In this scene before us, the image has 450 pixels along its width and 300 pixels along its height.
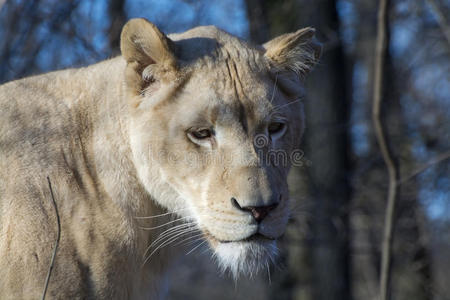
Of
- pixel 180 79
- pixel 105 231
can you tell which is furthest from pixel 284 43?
pixel 105 231

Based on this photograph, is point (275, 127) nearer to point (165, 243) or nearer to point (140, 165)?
point (140, 165)

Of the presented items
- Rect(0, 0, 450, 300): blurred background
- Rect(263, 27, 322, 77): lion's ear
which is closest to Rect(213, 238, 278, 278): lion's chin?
Rect(263, 27, 322, 77): lion's ear

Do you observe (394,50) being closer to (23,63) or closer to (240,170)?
(23,63)

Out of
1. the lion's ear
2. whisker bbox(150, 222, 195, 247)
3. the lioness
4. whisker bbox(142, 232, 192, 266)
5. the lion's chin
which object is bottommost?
the lion's chin

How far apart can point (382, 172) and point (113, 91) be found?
536cm

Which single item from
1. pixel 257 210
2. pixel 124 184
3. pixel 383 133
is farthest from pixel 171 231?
pixel 383 133

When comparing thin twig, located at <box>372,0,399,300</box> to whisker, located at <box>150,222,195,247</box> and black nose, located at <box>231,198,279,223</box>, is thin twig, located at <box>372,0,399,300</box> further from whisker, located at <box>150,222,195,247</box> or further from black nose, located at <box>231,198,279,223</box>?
whisker, located at <box>150,222,195,247</box>

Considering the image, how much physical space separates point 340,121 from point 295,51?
363cm

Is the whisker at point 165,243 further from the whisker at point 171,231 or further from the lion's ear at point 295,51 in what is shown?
the lion's ear at point 295,51

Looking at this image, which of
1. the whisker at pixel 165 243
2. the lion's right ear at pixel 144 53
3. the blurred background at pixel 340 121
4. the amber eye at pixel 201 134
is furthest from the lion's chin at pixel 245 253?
the blurred background at pixel 340 121

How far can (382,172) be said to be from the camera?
8.27 m

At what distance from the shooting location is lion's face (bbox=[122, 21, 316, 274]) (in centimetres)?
331

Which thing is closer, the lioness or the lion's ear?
the lioness

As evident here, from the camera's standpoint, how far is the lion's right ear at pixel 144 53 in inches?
134
